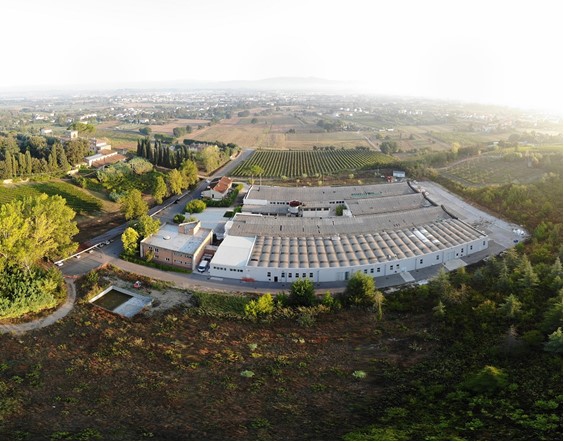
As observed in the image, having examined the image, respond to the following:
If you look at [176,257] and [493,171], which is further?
[493,171]

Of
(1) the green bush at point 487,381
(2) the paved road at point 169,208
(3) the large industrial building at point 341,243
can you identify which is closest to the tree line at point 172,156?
(2) the paved road at point 169,208

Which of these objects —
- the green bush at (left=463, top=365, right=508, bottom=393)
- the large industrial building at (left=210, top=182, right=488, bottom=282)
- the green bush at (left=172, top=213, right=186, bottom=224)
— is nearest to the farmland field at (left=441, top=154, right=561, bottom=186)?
the large industrial building at (left=210, top=182, right=488, bottom=282)

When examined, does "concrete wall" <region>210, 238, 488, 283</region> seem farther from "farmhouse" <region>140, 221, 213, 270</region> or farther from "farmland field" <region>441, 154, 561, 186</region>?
"farmland field" <region>441, 154, 561, 186</region>

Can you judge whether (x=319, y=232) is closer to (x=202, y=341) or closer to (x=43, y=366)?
(x=202, y=341)

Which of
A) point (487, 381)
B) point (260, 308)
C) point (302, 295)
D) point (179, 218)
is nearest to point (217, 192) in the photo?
point (179, 218)

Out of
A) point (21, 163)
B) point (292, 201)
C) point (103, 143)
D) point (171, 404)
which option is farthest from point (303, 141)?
point (171, 404)

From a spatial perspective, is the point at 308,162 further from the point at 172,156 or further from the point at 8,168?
the point at 8,168
